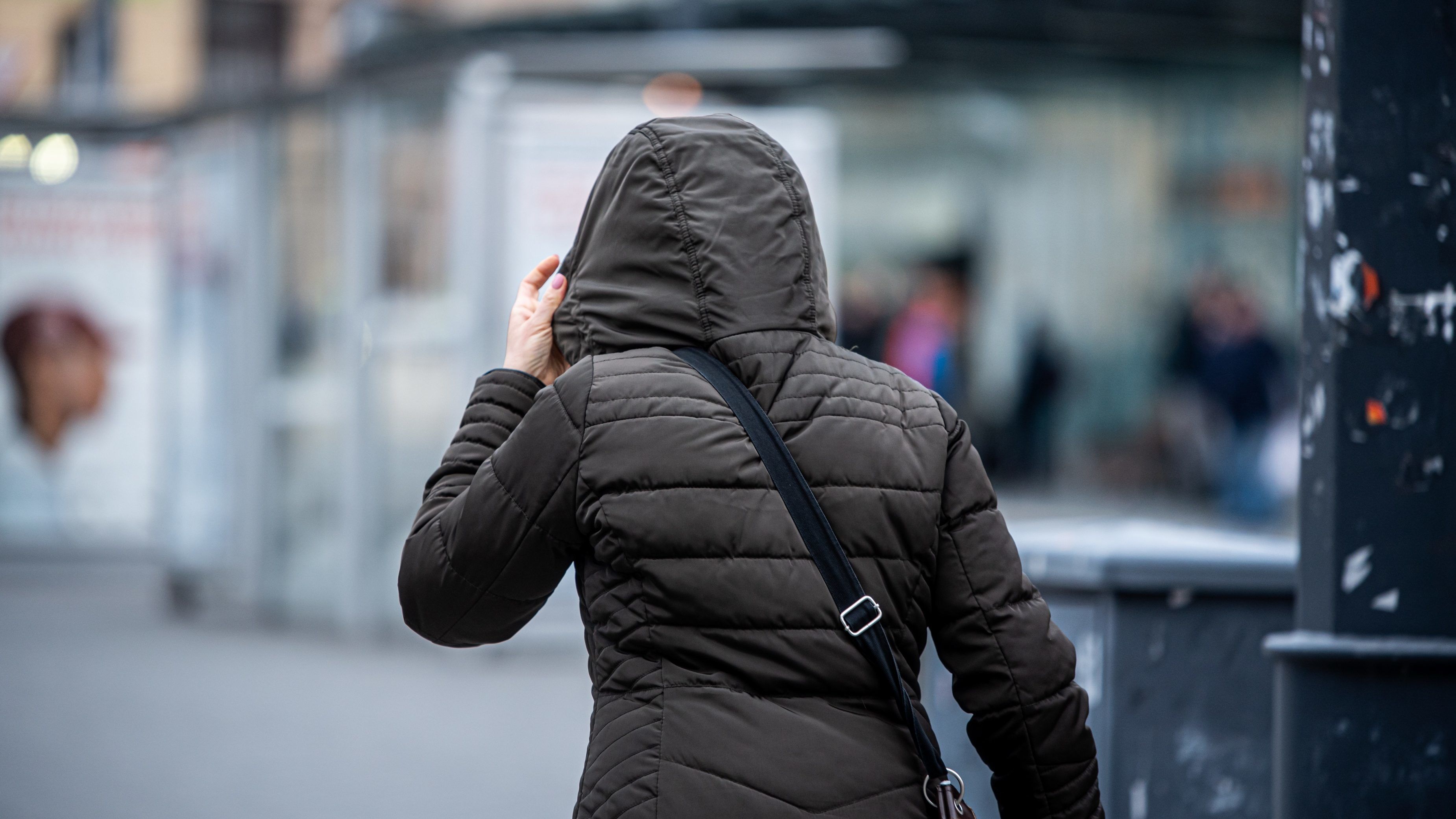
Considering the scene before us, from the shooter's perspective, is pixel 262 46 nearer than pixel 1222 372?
No

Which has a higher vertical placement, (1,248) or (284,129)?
(284,129)

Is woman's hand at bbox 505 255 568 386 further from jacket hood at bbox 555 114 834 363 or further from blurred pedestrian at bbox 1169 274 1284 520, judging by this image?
blurred pedestrian at bbox 1169 274 1284 520

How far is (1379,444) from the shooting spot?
2.68 meters

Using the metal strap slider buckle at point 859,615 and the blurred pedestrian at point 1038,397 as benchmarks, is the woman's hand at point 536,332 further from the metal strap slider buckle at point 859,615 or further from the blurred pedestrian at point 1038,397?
the blurred pedestrian at point 1038,397

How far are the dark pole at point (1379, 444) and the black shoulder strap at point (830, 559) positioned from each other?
931 mm

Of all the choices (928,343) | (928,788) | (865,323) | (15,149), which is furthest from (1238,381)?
(928,788)

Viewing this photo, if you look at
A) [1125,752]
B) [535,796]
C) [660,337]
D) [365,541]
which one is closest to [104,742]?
[535,796]

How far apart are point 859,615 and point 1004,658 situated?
252 millimetres

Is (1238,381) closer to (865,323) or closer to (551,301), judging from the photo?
(865,323)

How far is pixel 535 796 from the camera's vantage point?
216 inches

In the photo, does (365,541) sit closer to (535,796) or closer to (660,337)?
(535,796)

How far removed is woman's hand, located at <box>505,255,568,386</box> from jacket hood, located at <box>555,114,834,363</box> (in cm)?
12

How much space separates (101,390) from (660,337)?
12.0 meters

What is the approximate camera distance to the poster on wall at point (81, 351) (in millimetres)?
12820
